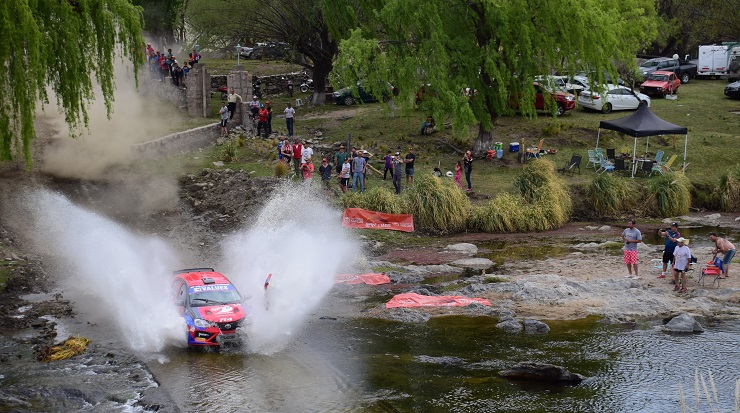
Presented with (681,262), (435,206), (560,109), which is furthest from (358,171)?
(560,109)

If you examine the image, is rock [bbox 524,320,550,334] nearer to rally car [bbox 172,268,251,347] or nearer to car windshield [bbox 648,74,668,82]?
rally car [bbox 172,268,251,347]

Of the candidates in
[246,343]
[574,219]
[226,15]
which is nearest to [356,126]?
[226,15]

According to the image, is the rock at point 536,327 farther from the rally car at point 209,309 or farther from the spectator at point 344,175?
the spectator at point 344,175

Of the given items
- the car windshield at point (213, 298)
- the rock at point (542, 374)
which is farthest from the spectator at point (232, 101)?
the rock at point (542, 374)

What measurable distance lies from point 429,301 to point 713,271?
26.2ft

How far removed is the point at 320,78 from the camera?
51.0 m

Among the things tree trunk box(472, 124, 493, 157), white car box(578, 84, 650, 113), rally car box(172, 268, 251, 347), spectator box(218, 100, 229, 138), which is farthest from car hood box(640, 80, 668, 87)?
rally car box(172, 268, 251, 347)

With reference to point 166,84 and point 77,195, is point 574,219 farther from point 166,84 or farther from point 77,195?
point 166,84

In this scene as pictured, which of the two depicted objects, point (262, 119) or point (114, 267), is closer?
point (114, 267)

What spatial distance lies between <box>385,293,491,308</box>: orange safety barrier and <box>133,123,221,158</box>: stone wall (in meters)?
15.9

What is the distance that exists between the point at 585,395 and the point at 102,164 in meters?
22.3

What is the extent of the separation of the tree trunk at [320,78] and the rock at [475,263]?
77.8 ft

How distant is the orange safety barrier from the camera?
23.6 meters

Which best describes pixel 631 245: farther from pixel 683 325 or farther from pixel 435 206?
pixel 435 206
